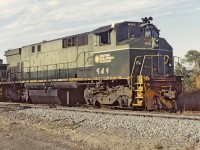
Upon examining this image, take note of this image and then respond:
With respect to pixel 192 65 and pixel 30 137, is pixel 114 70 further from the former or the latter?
pixel 192 65

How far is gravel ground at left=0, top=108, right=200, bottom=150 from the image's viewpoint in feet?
27.0

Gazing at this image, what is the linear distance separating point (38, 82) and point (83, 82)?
14.8 ft

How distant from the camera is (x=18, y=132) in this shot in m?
10.8

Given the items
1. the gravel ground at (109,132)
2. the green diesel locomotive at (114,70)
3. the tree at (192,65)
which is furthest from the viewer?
the tree at (192,65)

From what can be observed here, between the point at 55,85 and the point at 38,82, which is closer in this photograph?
the point at 55,85

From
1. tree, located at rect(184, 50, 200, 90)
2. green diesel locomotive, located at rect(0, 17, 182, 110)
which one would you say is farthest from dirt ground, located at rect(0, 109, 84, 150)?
tree, located at rect(184, 50, 200, 90)

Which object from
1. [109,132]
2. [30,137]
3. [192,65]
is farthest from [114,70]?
[192,65]

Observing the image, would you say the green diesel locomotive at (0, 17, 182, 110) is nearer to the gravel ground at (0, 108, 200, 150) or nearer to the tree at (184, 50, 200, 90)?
the gravel ground at (0, 108, 200, 150)

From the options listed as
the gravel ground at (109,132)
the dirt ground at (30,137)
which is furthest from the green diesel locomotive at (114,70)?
the dirt ground at (30,137)

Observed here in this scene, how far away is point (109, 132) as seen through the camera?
396 inches

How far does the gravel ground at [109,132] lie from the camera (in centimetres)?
824

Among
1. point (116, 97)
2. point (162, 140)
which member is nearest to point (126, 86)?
point (116, 97)

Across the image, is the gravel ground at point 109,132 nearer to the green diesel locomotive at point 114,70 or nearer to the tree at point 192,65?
the green diesel locomotive at point 114,70

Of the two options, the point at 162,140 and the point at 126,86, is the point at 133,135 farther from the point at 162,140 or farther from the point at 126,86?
the point at 126,86
